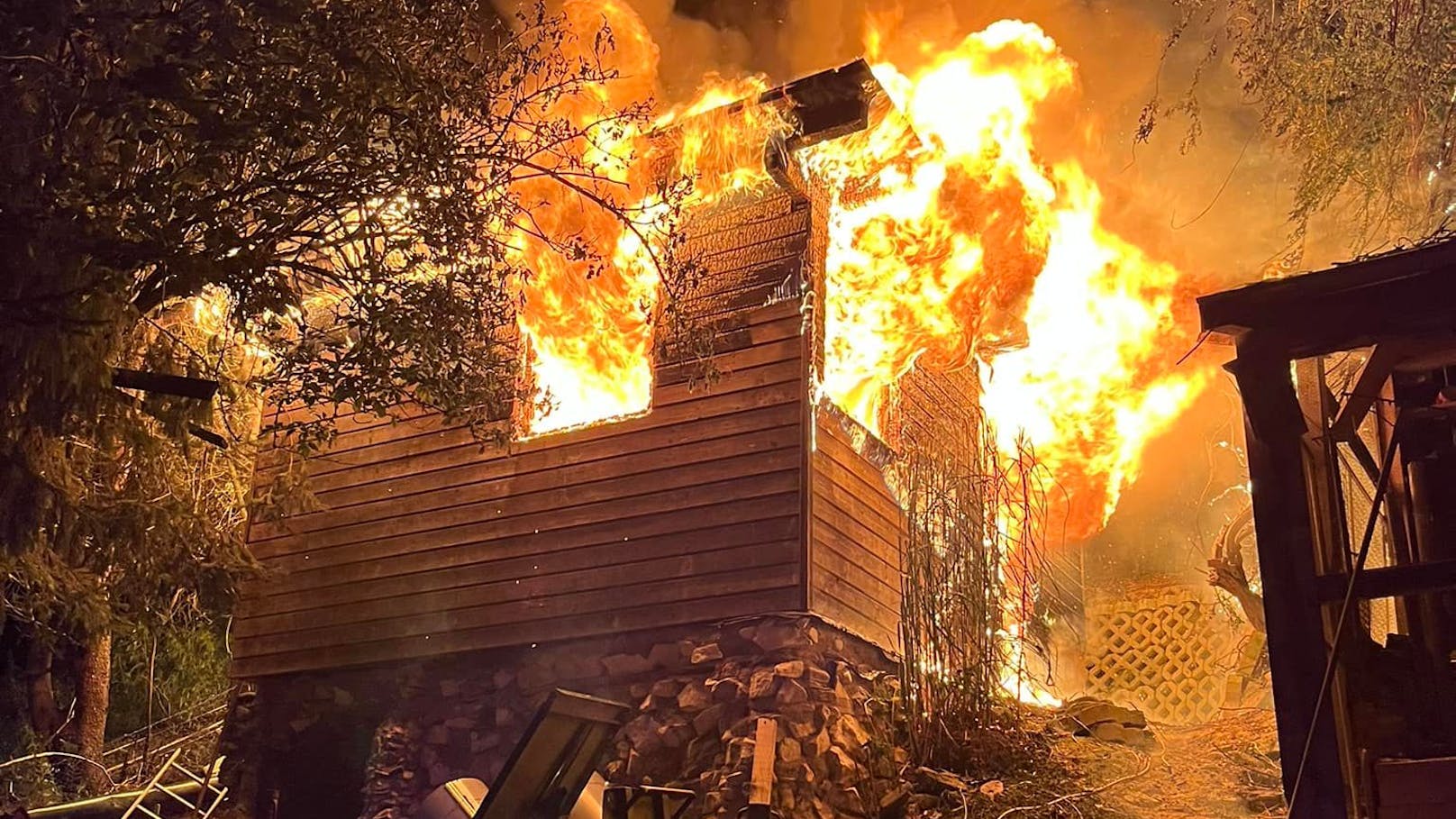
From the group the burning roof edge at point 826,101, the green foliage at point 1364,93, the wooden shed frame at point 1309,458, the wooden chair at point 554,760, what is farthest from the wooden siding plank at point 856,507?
the wooden shed frame at point 1309,458

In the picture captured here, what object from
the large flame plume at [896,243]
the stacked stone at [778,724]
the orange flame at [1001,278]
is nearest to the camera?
the stacked stone at [778,724]

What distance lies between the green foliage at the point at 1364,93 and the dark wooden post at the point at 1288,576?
457 centimetres

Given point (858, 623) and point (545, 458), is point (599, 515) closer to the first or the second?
point (545, 458)

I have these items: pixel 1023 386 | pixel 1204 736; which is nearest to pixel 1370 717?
pixel 1204 736

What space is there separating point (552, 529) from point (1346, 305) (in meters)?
8.28

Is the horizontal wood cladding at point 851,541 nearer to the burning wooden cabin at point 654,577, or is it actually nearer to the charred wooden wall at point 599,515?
the burning wooden cabin at point 654,577

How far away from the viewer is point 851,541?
35.8ft

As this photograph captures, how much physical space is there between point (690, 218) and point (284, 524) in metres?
6.58

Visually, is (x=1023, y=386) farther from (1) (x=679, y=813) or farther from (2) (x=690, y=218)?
(1) (x=679, y=813)

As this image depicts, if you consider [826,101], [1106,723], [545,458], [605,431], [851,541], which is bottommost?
[1106,723]

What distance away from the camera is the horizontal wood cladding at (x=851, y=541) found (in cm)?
1025

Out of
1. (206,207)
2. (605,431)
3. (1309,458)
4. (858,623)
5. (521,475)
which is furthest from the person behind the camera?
(521,475)

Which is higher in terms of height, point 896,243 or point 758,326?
point 896,243

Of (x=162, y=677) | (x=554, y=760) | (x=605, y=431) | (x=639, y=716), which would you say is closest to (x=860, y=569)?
(x=639, y=716)
